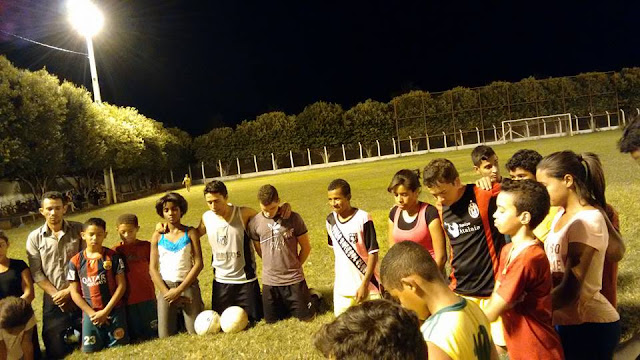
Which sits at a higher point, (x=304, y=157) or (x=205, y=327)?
(x=304, y=157)

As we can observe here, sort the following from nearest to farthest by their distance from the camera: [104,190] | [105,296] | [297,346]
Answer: [297,346] < [105,296] < [104,190]

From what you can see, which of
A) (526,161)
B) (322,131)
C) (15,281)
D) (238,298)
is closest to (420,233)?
(526,161)

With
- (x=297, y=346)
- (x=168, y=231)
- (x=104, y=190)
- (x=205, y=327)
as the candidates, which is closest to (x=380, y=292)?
(x=297, y=346)

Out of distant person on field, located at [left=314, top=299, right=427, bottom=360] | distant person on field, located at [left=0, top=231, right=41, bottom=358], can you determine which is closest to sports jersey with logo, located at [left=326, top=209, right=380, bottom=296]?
distant person on field, located at [left=314, top=299, right=427, bottom=360]

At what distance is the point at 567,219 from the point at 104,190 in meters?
42.2

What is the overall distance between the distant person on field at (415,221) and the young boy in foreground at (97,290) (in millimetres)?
3451

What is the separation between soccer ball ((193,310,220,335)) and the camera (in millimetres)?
5945

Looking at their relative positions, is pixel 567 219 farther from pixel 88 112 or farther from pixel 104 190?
pixel 104 190

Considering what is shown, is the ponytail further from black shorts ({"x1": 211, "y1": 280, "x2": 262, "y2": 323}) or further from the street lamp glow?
the street lamp glow

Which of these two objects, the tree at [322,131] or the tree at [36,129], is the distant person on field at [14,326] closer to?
the tree at [36,129]

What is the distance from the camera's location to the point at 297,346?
5246mm

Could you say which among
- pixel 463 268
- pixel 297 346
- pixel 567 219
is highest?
pixel 567 219

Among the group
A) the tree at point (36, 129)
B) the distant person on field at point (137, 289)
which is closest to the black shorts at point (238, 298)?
the distant person on field at point (137, 289)

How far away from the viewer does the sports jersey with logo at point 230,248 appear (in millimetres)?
6191
